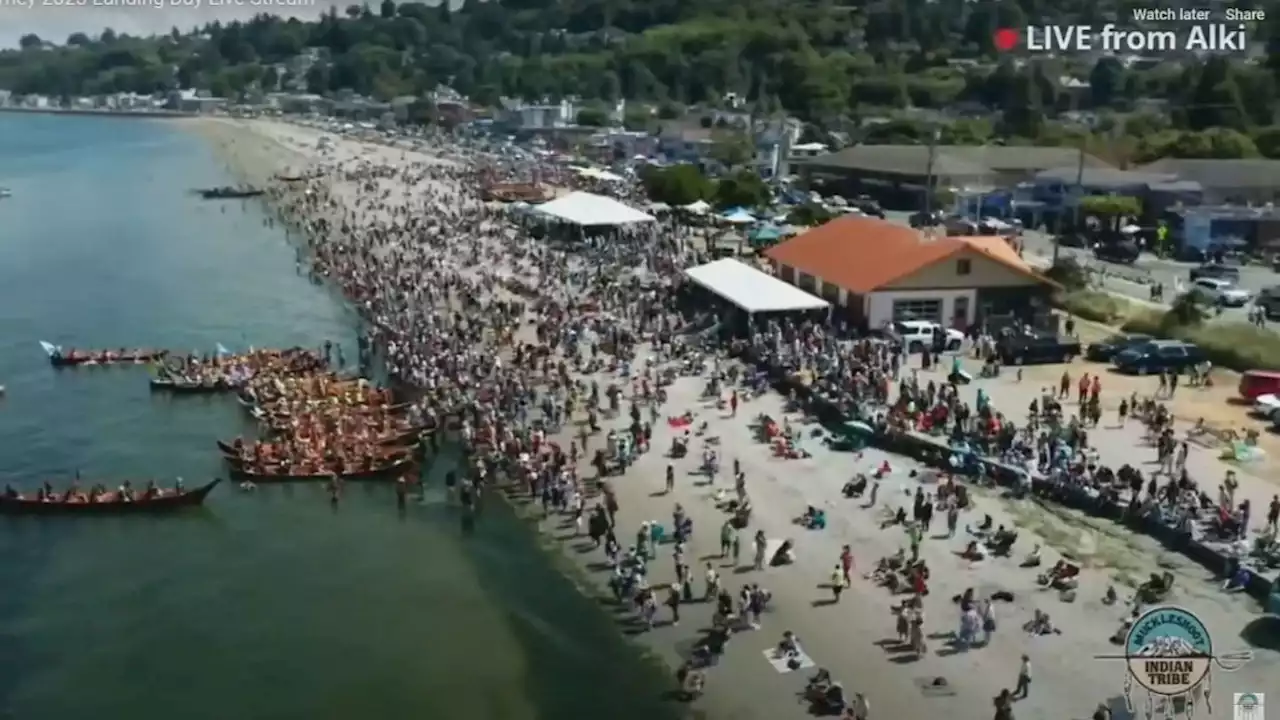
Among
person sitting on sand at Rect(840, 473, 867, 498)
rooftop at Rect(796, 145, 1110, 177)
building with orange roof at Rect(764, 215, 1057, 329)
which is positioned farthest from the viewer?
rooftop at Rect(796, 145, 1110, 177)

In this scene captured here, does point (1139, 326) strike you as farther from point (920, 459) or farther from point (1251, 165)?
point (1251, 165)

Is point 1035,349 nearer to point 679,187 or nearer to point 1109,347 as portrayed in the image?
point 1109,347

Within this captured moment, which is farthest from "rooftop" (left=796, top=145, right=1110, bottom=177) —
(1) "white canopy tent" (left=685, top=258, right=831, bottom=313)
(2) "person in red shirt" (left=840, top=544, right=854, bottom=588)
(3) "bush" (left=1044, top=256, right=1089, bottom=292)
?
(2) "person in red shirt" (left=840, top=544, right=854, bottom=588)

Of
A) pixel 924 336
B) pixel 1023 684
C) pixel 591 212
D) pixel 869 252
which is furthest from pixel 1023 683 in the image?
pixel 591 212

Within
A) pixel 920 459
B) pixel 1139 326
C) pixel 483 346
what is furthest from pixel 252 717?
pixel 1139 326

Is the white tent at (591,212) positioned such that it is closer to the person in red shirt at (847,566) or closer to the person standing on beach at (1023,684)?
the person in red shirt at (847,566)

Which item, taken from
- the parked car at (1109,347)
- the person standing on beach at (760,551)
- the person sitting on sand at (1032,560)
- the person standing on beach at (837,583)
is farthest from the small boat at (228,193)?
the person sitting on sand at (1032,560)

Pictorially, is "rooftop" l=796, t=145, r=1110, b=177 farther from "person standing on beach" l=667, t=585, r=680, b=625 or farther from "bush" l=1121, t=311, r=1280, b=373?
"person standing on beach" l=667, t=585, r=680, b=625
